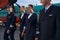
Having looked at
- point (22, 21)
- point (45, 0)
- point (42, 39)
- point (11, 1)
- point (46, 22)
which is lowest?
point (22, 21)

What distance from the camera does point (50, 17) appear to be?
341 cm

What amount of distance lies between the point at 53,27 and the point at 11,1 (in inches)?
58.6

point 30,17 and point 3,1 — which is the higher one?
point 3,1

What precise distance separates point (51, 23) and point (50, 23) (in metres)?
0.01

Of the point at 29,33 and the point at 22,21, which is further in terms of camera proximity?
the point at 22,21

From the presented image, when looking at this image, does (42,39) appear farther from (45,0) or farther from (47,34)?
(45,0)

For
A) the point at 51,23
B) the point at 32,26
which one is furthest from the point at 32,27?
the point at 51,23

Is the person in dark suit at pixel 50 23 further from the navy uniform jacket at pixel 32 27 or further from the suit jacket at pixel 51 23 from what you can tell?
the navy uniform jacket at pixel 32 27

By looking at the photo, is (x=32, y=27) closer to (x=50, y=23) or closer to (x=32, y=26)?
(x=32, y=26)

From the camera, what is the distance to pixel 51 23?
342cm

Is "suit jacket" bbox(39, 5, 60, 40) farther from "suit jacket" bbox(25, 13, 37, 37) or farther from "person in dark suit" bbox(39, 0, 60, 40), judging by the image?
"suit jacket" bbox(25, 13, 37, 37)

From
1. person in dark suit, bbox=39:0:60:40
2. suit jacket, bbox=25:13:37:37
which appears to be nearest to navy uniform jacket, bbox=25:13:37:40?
suit jacket, bbox=25:13:37:37

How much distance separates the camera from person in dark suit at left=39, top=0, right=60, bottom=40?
3359 millimetres

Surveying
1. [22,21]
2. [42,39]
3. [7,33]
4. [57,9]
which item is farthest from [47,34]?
[7,33]
